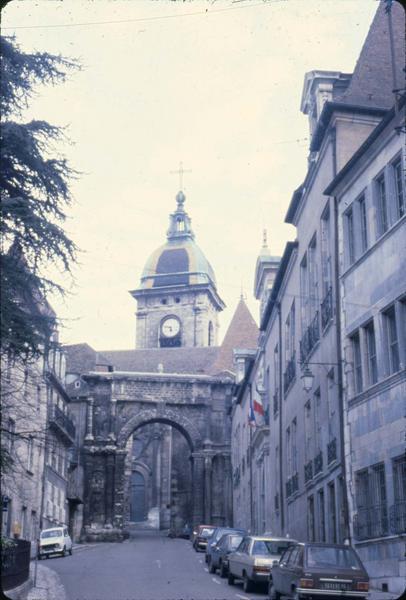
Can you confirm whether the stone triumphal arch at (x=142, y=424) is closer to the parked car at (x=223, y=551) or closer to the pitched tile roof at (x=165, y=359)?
the pitched tile roof at (x=165, y=359)

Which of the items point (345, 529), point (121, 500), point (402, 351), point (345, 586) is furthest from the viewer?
point (121, 500)

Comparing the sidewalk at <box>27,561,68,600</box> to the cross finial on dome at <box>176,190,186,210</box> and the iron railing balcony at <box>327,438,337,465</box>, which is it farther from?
the cross finial on dome at <box>176,190,186,210</box>

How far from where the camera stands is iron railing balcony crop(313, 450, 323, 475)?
79.2 ft

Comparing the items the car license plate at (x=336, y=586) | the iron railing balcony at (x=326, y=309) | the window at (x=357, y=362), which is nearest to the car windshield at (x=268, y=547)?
the window at (x=357, y=362)

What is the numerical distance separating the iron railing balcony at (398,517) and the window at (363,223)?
6148mm

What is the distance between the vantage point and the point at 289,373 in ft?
100

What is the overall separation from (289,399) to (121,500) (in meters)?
35.3

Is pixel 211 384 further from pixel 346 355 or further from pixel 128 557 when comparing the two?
pixel 346 355

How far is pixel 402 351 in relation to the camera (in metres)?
17.3

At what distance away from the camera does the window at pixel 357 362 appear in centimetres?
2056

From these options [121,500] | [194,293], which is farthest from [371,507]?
[194,293]

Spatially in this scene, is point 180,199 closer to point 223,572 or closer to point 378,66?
point 378,66

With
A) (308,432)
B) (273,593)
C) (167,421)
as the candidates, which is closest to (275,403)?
(308,432)

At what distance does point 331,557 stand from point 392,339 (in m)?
5.00
